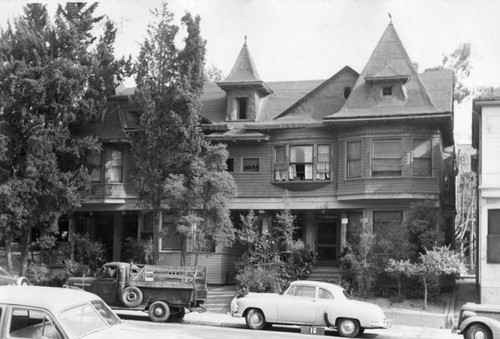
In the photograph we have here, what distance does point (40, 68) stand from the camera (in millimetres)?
29719

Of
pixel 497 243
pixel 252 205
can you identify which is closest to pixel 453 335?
pixel 497 243

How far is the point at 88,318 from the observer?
9562 millimetres

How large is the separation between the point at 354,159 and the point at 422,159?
9.39 feet

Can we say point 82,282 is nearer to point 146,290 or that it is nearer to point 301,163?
point 146,290

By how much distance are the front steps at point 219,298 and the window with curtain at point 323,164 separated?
6393 millimetres

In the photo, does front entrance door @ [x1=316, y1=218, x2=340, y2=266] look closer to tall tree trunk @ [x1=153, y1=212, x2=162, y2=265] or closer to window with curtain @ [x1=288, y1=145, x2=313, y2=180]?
window with curtain @ [x1=288, y1=145, x2=313, y2=180]

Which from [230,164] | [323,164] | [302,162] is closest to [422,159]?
[323,164]

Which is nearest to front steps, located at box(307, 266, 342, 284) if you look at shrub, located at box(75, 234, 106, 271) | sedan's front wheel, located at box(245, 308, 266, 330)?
sedan's front wheel, located at box(245, 308, 266, 330)

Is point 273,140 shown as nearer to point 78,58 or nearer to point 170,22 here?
point 170,22

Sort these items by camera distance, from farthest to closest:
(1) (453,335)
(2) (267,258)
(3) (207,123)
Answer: (3) (207,123) < (2) (267,258) < (1) (453,335)

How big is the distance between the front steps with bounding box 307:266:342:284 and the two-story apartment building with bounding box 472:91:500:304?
6.22 m

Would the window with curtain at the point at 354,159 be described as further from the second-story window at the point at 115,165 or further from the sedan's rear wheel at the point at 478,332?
the sedan's rear wheel at the point at 478,332

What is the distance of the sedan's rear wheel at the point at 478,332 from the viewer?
58.5 feet

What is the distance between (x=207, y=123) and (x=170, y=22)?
520cm
